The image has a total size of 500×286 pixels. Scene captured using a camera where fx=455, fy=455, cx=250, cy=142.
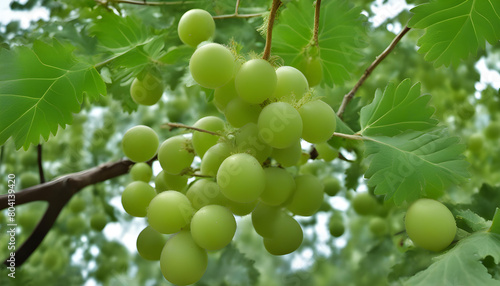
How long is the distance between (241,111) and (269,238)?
0.14 m

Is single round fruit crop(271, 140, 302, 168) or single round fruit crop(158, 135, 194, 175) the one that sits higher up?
single round fruit crop(271, 140, 302, 168)

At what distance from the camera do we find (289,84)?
0.45 metres

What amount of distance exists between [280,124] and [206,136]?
128mm

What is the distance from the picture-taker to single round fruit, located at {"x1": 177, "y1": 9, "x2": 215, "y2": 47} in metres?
0.58

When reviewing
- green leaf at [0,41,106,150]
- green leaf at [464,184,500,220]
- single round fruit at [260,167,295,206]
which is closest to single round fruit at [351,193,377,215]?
green leaf at [464,184,500,220]

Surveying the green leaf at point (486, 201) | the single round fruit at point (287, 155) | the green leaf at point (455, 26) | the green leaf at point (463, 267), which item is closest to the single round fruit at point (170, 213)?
the single round fruit at point (287, 155)

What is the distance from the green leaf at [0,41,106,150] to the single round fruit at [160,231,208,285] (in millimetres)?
192

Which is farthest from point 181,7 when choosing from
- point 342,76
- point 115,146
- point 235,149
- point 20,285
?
point 115,146

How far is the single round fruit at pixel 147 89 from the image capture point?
2.02 feet

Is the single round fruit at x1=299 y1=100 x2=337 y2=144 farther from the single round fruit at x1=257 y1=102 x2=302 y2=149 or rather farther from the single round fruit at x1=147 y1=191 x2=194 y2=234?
the single round fruit at x1=147 y1=191 x2=194 y2=234

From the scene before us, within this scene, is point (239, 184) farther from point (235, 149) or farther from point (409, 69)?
point (409, 69)

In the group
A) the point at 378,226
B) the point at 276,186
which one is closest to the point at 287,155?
the point at 276,186

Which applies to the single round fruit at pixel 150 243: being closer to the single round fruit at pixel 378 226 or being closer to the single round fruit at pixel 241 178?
the single round fruit at pixel 241 178

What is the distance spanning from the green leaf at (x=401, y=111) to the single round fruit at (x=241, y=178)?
0.53 ft
